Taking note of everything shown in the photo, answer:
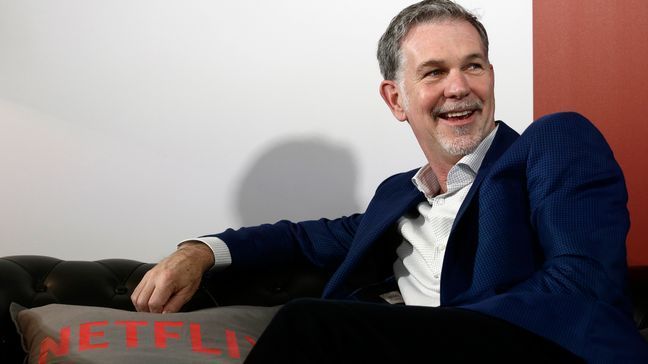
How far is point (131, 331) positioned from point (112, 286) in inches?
17.5

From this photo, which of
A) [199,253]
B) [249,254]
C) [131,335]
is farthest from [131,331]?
[249,254]

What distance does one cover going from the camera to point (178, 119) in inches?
99.6

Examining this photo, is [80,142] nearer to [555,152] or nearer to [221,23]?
[221,23]

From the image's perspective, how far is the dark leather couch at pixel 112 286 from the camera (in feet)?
6.66

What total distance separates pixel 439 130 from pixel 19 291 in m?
1.09

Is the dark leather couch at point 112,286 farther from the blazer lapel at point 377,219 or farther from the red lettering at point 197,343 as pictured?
the red lettering at point 197,343

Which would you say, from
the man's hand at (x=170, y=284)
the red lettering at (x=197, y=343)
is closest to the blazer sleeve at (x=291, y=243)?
the man's hand at (x=170, y=284)

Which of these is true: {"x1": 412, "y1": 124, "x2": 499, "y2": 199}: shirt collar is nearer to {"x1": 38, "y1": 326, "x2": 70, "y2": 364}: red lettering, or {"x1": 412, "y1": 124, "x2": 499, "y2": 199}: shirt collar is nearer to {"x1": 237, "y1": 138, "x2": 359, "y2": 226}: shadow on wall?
{"x1": 237, "y1": 138, "x2": 359, "y2": 226}: shadow on wall

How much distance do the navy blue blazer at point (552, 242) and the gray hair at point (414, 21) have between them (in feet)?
1.01

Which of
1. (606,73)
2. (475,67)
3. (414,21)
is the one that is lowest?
(606,73)

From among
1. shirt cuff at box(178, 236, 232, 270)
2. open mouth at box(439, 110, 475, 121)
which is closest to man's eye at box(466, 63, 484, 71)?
open mouth at box(439, 110, 475, 121)

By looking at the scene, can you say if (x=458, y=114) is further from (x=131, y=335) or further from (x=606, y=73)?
(x=131, y=335)

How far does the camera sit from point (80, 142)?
252cm

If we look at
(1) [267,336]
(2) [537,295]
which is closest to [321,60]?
(2) [537,295]
